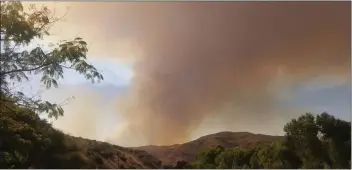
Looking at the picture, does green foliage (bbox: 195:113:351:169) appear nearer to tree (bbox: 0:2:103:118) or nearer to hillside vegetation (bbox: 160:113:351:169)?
hillside vegetation (bbox: 160:113:351:169)

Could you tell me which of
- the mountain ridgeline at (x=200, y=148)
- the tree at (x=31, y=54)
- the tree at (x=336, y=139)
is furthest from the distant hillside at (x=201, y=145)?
the tree at (x=31, y=54)

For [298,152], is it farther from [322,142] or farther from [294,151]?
[322,142]

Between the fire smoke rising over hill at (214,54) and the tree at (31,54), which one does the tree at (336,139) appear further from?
the tree at (31,54)

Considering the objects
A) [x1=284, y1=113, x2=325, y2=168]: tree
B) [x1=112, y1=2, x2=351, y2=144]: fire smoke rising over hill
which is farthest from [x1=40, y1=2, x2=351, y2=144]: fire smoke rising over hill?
[x1=284, y1=113, x2=325, y2=168]: tree

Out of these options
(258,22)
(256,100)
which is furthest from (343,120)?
(258,22)

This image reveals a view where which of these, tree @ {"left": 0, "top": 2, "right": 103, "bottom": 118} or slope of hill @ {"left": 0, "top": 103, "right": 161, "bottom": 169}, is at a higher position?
tree @ {"left": 0, "top": 2, "right": 103, "bottom": 118}

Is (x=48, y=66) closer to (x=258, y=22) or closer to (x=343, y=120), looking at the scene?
(x=258, y=22)
